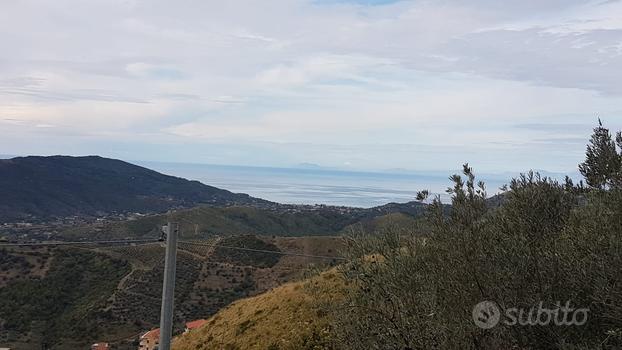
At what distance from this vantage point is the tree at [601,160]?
852cm

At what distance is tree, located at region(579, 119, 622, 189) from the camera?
336 inches

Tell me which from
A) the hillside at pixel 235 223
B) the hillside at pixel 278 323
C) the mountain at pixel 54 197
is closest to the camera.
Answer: the hillside at pixel 278 323

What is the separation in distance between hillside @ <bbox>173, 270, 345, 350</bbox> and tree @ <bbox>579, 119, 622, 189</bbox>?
602cm

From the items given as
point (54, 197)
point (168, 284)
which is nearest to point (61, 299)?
point (168, 284)

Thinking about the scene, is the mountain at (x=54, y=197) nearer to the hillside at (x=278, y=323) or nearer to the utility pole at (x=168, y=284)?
the hillside at (x=278, y=323)

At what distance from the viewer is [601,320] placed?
5.42 metres

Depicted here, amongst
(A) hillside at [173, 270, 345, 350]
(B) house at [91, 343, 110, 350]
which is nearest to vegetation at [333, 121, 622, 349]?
(A) hillside at [173, 270, 345, 350]

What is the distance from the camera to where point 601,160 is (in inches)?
351

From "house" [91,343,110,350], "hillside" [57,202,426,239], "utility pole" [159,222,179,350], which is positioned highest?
"utility pole" [159,222,179,350]

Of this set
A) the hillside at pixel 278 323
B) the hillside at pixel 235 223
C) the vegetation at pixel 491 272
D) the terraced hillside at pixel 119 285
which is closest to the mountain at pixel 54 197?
the hillside at pixel 235 223

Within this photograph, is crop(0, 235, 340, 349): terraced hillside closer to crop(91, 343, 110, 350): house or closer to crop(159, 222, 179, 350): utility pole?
crop(91, 343, 110, 350): house

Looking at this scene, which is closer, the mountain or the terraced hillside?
the terraced hillside

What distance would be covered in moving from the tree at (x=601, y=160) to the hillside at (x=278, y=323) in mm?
6016

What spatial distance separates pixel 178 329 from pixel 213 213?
81.7 metres
